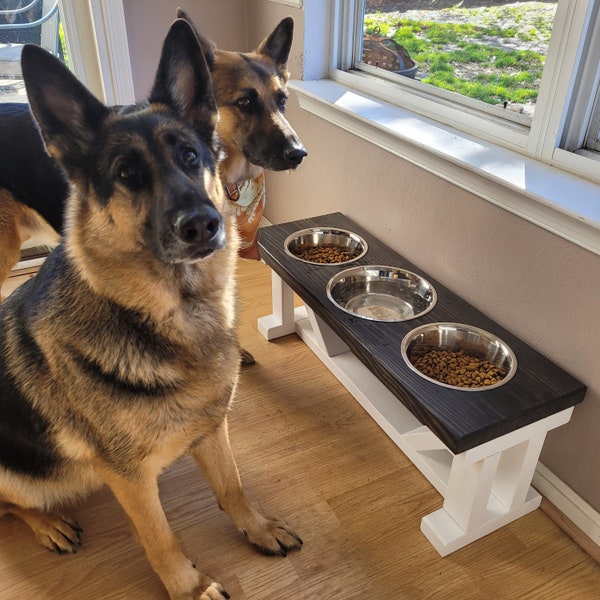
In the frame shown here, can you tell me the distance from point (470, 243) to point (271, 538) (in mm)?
1030

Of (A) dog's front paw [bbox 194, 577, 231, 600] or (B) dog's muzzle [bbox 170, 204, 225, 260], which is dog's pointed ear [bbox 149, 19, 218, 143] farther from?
(A) dog's front paw [bbox 194, 577, 231, 600]

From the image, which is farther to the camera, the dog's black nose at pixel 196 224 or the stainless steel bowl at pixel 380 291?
the stainless steel bowl at pixel 380 291

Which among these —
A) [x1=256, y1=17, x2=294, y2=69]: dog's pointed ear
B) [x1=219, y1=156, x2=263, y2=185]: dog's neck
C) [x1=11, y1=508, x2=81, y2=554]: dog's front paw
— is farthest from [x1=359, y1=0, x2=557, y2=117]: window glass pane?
[x1=11, y1=508, x2=81, y2=554]: dog's front paw

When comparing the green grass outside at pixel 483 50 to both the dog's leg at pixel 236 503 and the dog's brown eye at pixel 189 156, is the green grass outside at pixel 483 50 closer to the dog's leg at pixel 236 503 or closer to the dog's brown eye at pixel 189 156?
the dog's brown eye at pixel 189 156

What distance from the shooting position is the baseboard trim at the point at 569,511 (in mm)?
1448

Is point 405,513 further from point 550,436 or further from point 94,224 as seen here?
point 94,224

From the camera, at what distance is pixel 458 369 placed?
Answer: 1.52 meters

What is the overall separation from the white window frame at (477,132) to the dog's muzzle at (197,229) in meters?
0.82

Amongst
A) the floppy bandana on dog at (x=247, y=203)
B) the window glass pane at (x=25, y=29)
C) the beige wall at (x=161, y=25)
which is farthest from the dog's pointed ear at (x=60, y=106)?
the window glass pane at (x=25, y=29)

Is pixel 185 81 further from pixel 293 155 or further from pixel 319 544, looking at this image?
pixel 319 544

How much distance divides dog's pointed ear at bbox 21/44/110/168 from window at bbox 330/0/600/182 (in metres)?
1.13

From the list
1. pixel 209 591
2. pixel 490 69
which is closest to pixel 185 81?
pixel 490 69

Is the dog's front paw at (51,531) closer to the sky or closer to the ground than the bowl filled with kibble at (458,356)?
closer to the ground

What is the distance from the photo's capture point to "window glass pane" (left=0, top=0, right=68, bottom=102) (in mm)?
2389
